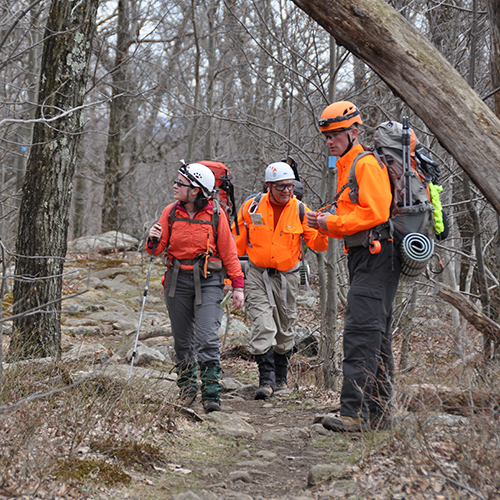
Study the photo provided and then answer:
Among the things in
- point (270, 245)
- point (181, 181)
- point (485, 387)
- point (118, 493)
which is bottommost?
point (118, 493)

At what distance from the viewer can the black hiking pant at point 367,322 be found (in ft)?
13.5

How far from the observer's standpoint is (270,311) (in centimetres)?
629

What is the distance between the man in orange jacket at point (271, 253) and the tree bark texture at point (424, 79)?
7.55 ft

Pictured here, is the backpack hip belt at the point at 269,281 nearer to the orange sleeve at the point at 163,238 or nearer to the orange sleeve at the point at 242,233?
the orange sleeve at the point at 242,233

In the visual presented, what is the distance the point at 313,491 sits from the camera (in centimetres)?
324

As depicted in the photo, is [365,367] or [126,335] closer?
[365,367]

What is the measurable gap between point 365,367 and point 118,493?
1974 millimetres

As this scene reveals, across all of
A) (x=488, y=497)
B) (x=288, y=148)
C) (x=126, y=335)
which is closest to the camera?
(x=488, y=497)

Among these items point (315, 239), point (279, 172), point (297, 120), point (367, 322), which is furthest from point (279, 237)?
point (297, 120)

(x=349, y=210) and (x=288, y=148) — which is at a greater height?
(x=288, y=148)

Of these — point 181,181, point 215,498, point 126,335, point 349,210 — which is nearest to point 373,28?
point 349,210

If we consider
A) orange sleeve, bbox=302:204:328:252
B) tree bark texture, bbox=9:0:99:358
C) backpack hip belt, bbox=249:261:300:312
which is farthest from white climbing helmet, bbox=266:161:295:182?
tree bark texture, bbox=9:0:99:358

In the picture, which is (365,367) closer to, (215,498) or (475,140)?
(215,498)

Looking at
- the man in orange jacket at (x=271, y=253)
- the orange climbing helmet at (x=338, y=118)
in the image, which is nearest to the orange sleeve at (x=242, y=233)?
the man in orange jacket at (x=271, y=253)
